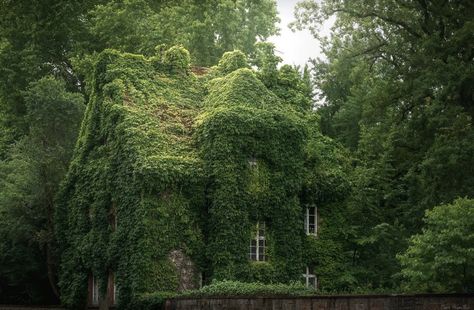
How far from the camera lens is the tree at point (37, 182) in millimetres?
46844

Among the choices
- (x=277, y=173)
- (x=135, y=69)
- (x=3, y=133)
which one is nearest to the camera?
(x=277, y=173)

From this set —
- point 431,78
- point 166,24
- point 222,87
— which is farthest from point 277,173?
point 166,24

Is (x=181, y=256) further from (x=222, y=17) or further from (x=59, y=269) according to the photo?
(x=222, y=17)

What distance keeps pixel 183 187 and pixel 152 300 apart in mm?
5311

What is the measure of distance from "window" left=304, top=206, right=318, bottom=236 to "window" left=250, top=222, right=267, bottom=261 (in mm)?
3350

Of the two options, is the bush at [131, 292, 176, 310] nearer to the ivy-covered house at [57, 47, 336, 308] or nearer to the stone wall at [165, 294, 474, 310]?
the ivy-covered house at [57, 47, 336, 308]

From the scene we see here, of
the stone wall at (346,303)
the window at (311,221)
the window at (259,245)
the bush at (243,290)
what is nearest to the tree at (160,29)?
the window at (311,221)

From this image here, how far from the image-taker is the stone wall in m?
21.6

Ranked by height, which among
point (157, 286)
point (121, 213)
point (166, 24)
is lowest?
point (157, 286)

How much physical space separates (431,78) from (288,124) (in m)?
6.60

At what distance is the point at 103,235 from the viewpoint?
41219 millimetres

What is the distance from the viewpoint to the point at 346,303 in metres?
24.0

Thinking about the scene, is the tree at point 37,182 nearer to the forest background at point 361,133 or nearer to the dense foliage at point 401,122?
the forest background at point 361,133

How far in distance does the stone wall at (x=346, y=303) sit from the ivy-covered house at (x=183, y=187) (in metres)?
7.23
